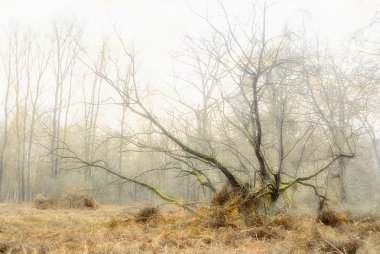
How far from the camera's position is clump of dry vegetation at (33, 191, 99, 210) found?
18180 millimetres

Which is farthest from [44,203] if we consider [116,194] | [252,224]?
[252,224]

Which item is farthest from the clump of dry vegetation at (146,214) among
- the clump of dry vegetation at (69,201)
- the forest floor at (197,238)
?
the clump of dry vegetation at (69,201)

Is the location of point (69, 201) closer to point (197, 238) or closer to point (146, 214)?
point (146, 214)

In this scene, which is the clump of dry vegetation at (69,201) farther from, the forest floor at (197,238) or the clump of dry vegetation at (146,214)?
the clump of dry vegetation at (146,214)

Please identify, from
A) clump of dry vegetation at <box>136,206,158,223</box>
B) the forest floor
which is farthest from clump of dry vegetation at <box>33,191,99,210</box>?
clump of dry vegetation at <box>136,206,158,223</box>

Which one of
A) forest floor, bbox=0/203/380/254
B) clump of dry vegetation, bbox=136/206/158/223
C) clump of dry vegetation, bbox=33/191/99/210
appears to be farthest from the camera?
clump of dry vegetation, bbox=33/191/99/210

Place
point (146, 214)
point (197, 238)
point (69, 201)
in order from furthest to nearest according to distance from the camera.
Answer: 1. point (69, 201)
2. point (146, 214)
3. point (197, 238)

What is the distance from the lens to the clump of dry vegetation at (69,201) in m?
18.2

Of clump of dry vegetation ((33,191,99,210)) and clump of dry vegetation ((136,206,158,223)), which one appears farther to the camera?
clump of dry vegetation ((33,191,99,210))

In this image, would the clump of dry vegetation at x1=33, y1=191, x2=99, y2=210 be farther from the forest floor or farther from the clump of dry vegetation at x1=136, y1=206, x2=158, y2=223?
the clump of dry vegetation at x1=136, y1=206, x2=158, y2=223

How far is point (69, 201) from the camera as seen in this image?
18453 millimetres

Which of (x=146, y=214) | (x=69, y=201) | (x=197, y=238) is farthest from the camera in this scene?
(x=69, y=201)

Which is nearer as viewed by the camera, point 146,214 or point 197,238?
point 197,238

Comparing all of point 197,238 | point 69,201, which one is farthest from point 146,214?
point 69,201
